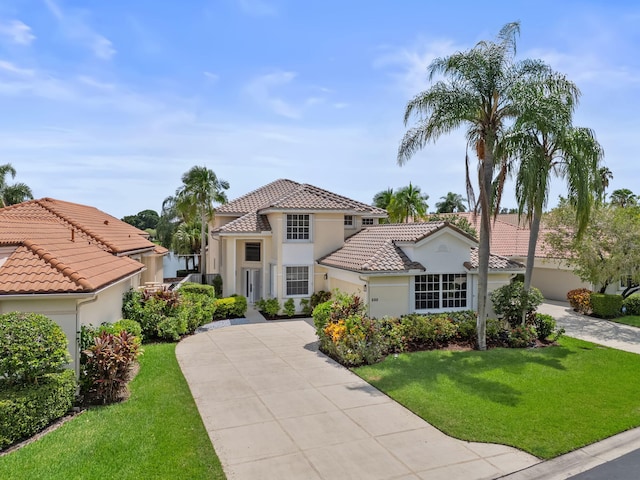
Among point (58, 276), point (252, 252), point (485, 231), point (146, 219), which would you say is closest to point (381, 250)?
point (485, 231)

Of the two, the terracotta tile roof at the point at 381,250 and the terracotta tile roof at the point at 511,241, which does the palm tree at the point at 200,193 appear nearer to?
the terracotta tile roof at the point at 381,250

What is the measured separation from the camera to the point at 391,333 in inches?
613

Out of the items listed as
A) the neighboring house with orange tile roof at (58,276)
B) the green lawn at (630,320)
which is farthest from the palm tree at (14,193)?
the green lawn at (630,320)

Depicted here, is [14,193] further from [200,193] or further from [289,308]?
[289,308]

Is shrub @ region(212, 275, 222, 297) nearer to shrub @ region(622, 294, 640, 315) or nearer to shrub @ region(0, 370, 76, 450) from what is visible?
shrub @ region(0, 370, 76, 450)

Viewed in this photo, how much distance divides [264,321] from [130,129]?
11.2m

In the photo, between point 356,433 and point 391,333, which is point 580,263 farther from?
point 356,433

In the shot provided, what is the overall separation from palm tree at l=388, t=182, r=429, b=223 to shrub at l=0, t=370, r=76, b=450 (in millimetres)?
33740

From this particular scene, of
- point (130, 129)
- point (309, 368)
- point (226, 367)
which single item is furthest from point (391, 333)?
→ point (130, 129)

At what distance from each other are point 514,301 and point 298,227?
452 inches

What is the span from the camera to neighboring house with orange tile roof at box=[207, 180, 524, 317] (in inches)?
711

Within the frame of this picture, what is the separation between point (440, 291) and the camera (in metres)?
18.8

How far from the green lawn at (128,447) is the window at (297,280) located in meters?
12.4

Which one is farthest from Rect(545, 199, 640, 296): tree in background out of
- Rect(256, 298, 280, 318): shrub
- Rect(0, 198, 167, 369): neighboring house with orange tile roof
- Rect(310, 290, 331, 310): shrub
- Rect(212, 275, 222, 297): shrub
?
Rect(0, 198, 167, 369): neighboring house with orange tile roof
